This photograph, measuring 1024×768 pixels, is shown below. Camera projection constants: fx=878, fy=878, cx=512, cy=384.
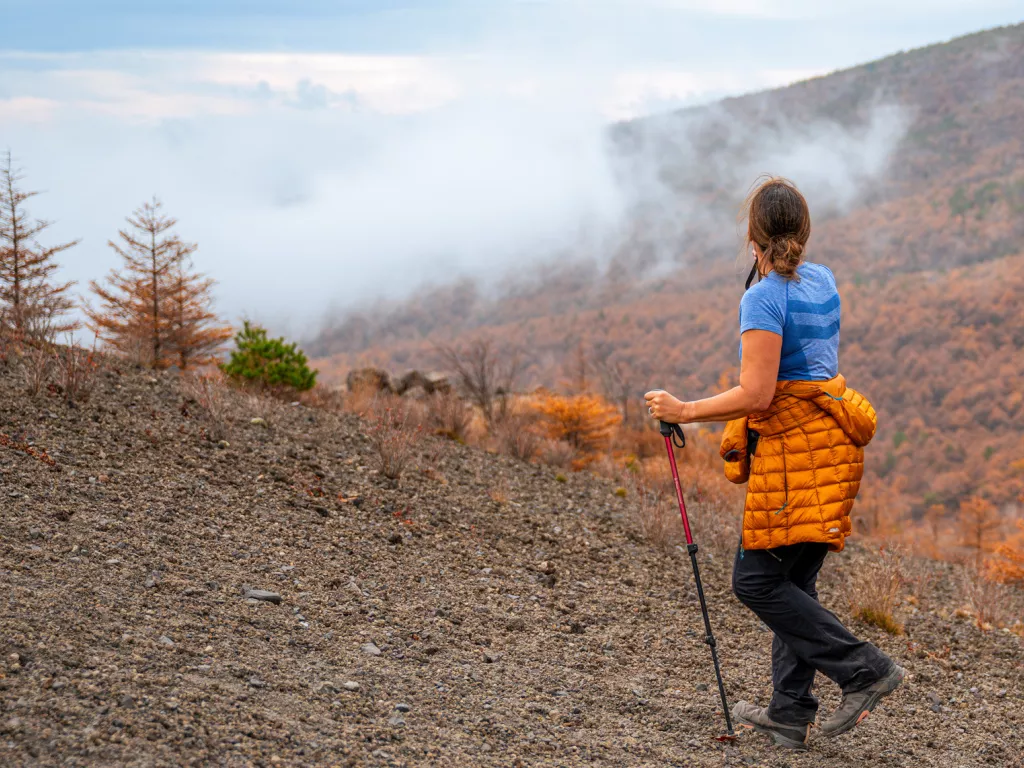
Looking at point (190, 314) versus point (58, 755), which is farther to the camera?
point (190, 314)

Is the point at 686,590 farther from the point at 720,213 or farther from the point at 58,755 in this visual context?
the point at 720,213

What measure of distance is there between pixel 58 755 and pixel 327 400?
23.5 feet

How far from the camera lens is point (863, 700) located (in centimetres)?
327

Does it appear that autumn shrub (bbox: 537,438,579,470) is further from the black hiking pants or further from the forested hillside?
the forested hillside

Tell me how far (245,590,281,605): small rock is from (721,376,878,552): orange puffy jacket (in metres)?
2.38

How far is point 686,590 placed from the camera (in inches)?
233

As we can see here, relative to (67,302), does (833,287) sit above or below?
below

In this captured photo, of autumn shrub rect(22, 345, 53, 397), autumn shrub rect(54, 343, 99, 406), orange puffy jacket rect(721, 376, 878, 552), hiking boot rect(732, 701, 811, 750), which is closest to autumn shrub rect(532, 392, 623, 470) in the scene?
autumn shrub rect(54, 343, 99, 406)

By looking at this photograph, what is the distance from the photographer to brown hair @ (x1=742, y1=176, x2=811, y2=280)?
3117 mm

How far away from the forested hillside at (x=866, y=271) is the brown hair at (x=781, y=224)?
39448 mm

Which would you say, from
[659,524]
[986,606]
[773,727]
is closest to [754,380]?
[773,727]

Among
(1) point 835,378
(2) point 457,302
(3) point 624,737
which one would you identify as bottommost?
(3) point 624,737

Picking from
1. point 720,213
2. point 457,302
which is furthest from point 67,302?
point 720,213

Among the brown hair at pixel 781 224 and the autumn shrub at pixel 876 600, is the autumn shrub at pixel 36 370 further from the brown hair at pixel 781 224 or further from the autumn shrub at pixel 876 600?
the autumn shrub at pixel 876 600
